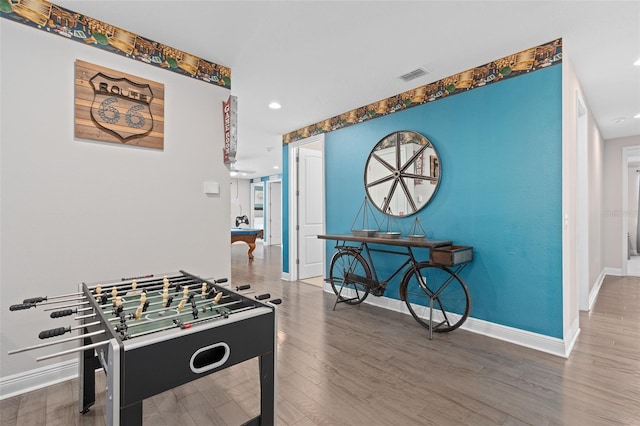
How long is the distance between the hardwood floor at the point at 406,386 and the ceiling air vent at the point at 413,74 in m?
2.63

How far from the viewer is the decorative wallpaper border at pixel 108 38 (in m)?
2.10

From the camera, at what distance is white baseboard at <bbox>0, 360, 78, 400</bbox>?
2014mm

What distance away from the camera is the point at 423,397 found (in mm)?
2004

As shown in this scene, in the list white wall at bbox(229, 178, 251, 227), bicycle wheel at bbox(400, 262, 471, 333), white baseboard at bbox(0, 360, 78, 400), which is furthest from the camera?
white wall at bbox(229, 178, 251, 227)

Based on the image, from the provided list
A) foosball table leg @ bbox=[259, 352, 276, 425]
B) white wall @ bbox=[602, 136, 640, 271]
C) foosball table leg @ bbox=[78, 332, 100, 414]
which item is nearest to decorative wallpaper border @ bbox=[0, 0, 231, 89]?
foosball table leg @ bbox=[78, 332, 100, 414]

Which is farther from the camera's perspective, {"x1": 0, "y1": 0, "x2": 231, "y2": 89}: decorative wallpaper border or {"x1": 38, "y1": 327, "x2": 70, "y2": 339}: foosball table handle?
{"x1": 0, "y1": 0, "x2": 231, "y2": 89}: decorative wallpaper border

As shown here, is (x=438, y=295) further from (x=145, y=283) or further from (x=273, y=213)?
(x=273, y=213)

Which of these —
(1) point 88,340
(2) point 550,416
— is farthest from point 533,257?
(1) point 88,340

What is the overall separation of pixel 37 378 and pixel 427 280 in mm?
3468

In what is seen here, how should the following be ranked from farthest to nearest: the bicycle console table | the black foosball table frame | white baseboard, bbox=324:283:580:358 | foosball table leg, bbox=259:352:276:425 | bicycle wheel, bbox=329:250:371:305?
1. bicycle wheel, bbox=329:250:371:305
2. the bicycle console table
3. white baseboard, bbox=324:283:580:358
4. foosball table leg, bbox=259:352:276:425
5. the black foosball table frame

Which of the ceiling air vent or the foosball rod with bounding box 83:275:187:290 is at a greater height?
the ceiling air vent

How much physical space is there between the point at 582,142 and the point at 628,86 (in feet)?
2.31

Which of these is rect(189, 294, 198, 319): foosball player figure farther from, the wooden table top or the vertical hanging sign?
the wooden table top

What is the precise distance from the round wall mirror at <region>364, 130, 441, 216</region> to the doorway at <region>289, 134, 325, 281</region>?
4.99 ft
